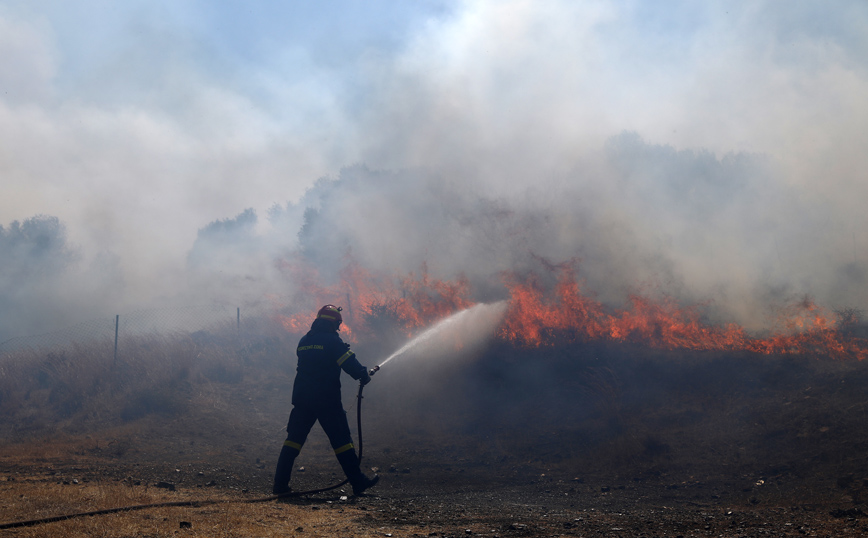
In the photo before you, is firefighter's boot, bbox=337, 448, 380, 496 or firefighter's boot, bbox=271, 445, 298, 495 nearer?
firefighter's boot, bbox=271, 445, 298, 495

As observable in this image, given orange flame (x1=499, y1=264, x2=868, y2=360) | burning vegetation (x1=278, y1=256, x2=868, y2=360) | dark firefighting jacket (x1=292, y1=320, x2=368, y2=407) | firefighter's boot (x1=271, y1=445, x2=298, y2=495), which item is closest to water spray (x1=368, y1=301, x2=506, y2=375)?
burning vegetation (x1=278, y1=256, x2=868, y2=360)

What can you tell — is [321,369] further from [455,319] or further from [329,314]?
[455,319]

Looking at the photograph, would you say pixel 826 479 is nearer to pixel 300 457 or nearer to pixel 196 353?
pixel 300 457

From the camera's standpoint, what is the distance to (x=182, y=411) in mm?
12859

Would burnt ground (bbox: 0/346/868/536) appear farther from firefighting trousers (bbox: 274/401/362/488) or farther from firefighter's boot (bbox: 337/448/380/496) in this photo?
firefighting trousers (bbox: 274/401/362/488)

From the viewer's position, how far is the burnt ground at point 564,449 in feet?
21.0

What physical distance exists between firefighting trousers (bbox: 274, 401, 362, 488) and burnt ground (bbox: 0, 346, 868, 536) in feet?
1.65

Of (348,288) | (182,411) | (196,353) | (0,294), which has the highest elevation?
(0,294)

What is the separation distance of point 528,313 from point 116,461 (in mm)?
9405

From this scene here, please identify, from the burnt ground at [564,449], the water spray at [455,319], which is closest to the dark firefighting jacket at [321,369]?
the burnt ground at [564,449]

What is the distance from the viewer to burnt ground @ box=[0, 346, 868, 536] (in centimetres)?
641

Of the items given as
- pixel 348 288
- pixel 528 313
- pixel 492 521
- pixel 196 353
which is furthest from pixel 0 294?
pixel 492 521

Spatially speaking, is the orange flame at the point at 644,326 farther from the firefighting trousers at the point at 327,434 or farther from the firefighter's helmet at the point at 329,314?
the firefighting trousers at the point at 327,434

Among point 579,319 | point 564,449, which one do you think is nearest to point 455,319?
point 579,319
